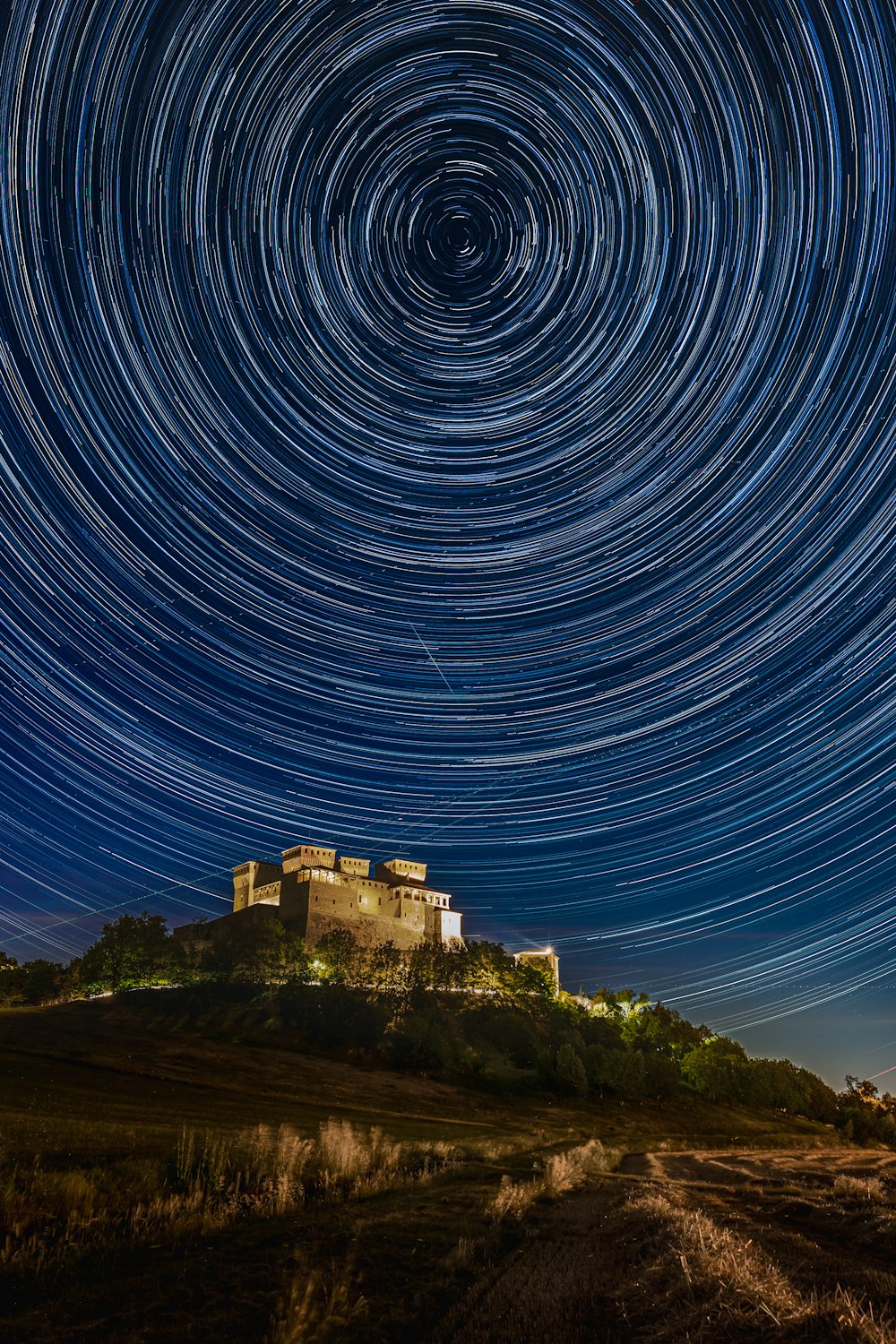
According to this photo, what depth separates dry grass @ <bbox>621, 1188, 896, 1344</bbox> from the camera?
6750 mm

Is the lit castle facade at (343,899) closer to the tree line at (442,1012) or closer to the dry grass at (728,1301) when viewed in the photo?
the tree line at (442,1012)

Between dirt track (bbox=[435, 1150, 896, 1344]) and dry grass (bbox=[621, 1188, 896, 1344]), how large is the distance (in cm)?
2

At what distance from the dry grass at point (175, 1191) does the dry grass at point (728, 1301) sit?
642cm

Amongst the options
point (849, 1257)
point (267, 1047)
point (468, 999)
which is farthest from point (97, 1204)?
point (468, 999)

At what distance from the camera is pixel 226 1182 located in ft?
44.8

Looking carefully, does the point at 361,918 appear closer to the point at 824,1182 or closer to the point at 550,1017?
the point at 550,1017

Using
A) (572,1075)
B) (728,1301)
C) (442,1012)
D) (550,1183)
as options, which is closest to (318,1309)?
(728,1301)

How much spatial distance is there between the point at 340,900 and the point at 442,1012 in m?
28.7

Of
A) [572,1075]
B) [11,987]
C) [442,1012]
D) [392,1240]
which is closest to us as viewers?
[392,1240]

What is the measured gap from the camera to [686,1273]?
836cm

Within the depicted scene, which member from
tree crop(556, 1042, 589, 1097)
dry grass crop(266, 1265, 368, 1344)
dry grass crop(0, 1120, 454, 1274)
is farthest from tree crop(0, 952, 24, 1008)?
dry grass crop(266, 1265, 368, 1344)

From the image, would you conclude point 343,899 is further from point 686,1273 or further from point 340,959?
point 686,1273

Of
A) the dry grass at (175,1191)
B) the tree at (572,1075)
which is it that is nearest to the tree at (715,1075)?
the tree at (572,1075)

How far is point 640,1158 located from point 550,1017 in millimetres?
52945
